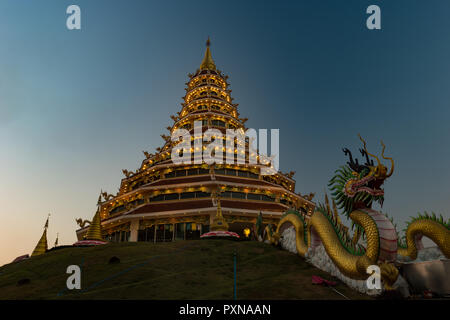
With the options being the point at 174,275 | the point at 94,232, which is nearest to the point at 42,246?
the point at 94,232

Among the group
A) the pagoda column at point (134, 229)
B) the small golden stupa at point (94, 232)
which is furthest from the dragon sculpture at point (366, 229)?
the pagoda column at point (134, 229)

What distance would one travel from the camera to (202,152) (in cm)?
3538

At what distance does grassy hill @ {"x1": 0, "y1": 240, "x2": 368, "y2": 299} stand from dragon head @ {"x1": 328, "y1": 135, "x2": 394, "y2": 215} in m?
3.43

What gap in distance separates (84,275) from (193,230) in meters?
15.9

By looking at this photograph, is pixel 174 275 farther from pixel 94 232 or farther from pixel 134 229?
pixel 134 229

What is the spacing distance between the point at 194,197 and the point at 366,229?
73.1ft

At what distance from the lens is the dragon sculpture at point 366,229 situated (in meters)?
9.97

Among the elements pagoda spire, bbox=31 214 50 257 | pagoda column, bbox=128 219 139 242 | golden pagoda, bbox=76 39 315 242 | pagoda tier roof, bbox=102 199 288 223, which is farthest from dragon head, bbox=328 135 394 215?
pagoda spire, bbox=31 214 50 257

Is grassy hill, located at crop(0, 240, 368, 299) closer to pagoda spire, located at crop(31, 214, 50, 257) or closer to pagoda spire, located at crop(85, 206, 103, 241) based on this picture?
pagoda spire, located at crop(85, 206, 103, 241)

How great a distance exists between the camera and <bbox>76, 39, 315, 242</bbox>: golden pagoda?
28.6 metres

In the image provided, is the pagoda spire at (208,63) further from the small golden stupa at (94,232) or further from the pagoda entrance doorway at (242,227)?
the small golden stupa at (94,232)

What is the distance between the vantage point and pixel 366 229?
1048cm

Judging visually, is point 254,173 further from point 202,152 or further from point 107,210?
point 107,210
